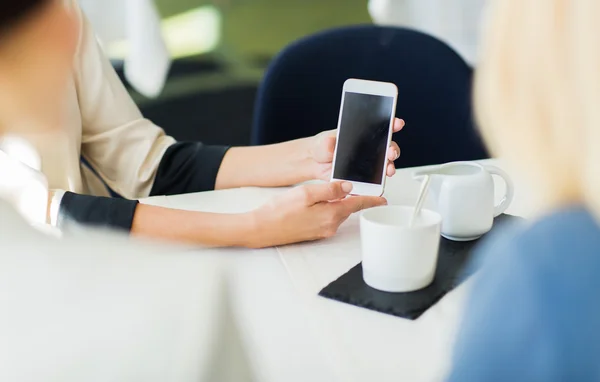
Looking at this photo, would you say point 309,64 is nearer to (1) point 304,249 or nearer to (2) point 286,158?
(2) point 286,158

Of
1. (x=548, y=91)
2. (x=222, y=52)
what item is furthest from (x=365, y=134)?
(x=222, y=52)

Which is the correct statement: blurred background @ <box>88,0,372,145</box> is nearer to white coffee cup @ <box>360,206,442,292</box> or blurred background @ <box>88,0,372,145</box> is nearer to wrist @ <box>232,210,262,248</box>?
wrist @ <box>232,210,262,248</box>

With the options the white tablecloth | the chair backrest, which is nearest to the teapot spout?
the chair backrest

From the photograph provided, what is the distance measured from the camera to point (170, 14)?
2.42m

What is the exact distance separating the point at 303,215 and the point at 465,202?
0.70ft

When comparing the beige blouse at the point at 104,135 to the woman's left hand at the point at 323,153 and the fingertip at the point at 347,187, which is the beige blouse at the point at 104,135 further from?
the fingertip at the point at 347,187

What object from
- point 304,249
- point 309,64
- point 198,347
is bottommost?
point 304,249

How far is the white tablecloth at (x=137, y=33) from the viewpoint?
2.17 metres

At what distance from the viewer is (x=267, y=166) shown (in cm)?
124

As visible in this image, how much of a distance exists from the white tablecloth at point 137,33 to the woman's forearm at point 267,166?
3.31 feet

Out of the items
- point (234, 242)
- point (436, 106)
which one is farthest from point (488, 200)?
point (436, 106)

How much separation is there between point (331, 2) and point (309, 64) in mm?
1119

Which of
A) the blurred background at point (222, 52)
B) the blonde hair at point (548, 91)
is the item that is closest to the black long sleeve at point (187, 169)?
the blonde hair at point (548, 91)

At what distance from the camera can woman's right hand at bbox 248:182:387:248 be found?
969 mm
